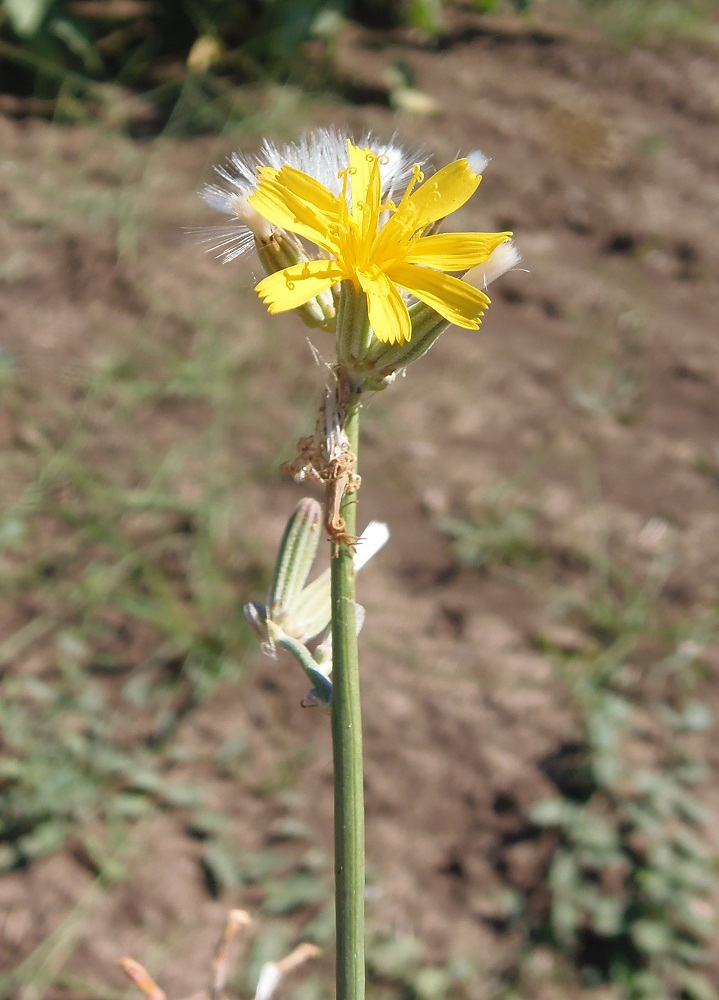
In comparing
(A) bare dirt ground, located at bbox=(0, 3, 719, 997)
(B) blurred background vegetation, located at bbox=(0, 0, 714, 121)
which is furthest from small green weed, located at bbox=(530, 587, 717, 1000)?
(B) blurred background vegetation, located at bbox=(0, 0, 714, 121)

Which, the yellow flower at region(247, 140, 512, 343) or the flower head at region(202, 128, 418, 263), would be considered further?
the flower head at region(202, 128, 418, 263)

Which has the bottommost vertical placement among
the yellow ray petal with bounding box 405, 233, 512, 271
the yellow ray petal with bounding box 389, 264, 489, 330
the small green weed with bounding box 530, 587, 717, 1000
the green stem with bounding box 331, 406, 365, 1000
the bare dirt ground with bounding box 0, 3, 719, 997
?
the small green weed with bounding box 530, 587, 717, 1000

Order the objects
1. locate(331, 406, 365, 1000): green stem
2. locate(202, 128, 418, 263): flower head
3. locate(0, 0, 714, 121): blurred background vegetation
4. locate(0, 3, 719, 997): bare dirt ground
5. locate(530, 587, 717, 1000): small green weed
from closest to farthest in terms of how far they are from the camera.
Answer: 1. locate(331, 406, 365, 1000): green stem
2. locate(202, 128, 418, 263): flower head
3. locate(530, 587, 717, 1000): small green weed
4. locate(0, 3, 719, 997): bare dirt ground
5. locate(0, 0, 714, 121): blurred background vegetation

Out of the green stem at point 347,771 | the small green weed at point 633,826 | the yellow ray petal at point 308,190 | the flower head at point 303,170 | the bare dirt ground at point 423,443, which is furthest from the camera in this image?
the bare dirt ground at point 423,443

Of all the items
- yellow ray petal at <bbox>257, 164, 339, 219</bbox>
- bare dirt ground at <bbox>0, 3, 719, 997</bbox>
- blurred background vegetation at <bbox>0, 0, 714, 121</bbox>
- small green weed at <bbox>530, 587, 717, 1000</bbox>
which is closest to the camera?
yellow ray petal at <bbox>257, 164, 339, 219</bbox>

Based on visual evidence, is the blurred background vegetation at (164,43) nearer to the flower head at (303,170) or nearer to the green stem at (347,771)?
the flower head at (303,170)

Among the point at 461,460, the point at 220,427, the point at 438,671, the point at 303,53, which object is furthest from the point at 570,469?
the point at 303,53

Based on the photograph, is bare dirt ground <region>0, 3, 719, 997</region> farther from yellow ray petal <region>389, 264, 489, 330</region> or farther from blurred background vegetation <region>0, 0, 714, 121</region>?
yellow ray petal <region>389, 264, 489, 330</region>

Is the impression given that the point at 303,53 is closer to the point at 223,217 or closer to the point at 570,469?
the point at 223,217

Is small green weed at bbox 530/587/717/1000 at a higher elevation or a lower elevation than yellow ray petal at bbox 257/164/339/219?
lower

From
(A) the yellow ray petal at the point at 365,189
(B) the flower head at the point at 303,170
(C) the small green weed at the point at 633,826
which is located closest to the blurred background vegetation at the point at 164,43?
(C) the small green weed at the point at 633,826
